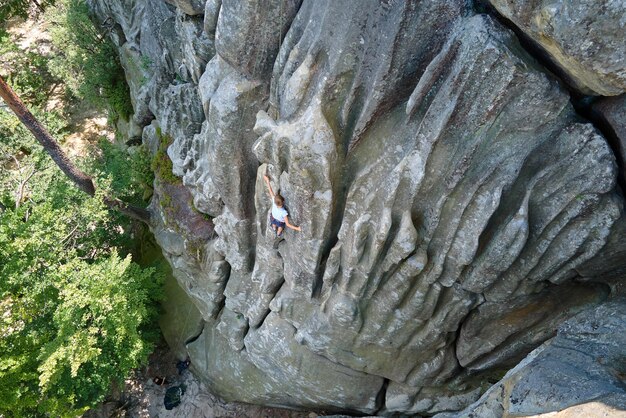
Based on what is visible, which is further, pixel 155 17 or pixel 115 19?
pixel 115 19

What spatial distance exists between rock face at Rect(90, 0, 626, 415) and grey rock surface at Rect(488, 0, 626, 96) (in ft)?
1.84

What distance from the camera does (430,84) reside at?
684cm

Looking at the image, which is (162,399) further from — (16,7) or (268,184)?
(16,7)

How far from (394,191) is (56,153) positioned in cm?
986

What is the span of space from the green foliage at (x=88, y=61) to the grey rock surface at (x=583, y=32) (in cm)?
1570

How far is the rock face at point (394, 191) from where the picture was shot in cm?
669

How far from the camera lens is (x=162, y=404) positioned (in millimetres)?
15398

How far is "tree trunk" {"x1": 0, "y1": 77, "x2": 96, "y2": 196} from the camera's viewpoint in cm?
1161

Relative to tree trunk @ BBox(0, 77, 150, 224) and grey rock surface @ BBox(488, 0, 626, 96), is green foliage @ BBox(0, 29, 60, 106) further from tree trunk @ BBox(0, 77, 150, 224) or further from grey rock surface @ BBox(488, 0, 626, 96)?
grey rock surface @ BBox(488, 0, 626, 96)

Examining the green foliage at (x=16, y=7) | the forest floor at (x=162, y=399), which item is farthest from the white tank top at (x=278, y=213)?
the green foliage at (x=16, y=7)

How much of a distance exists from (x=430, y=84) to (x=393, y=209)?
2.08 m

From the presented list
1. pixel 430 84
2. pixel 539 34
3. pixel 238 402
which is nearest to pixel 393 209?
pixel 430 84

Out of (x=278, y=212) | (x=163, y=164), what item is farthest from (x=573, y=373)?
(x=163, y=164)

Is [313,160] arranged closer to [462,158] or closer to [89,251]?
[462,158]
